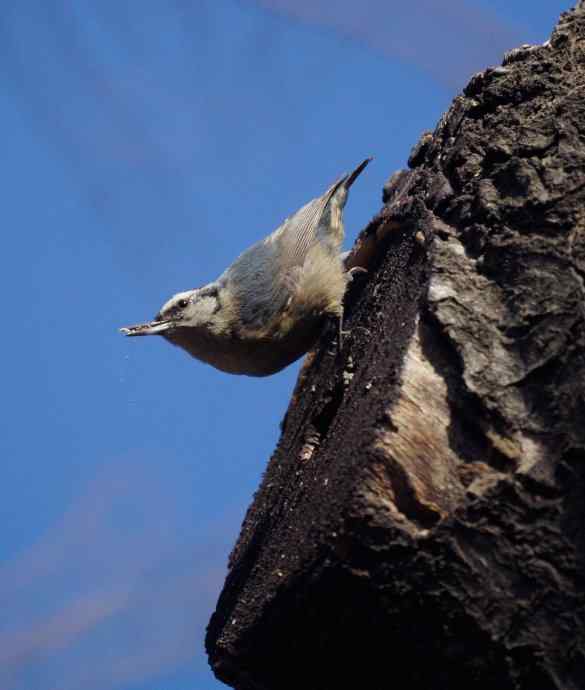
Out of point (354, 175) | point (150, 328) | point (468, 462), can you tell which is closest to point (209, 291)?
point (150, 328)

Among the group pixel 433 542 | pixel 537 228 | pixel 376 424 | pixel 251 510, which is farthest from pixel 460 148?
pixel 251 510

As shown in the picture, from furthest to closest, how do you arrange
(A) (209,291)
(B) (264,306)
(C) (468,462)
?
(A) (209,291) → (B) (264,306) → (C) (468,462)

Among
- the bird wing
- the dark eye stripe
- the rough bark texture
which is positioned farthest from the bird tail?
the rough bark texture

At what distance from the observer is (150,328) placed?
3.72 m

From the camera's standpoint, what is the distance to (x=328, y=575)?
2096 mm

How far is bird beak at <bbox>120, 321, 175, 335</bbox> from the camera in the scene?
368 centimetres

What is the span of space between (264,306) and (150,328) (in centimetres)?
45

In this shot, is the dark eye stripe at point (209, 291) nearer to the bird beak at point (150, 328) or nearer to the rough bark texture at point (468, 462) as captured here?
the bird beak at point (150, 328)

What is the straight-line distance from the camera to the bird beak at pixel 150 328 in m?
3.68

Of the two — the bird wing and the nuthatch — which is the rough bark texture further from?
the bird wing

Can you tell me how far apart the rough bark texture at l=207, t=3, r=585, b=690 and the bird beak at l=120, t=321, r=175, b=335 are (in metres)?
1.25

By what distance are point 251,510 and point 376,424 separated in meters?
1.24

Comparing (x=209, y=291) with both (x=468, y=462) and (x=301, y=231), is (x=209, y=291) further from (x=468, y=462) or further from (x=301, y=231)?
(x=468, y=462)

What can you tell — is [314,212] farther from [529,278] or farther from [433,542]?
[433,542]
